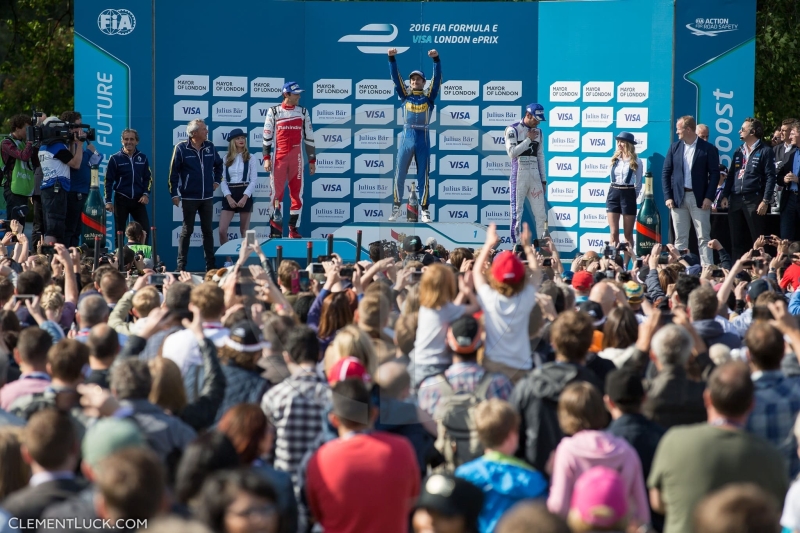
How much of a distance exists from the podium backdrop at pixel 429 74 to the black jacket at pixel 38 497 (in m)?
11.3

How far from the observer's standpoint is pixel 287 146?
14.2 m

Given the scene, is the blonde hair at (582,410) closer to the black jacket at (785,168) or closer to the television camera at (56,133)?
the black jacket at (785,168)

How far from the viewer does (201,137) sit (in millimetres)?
13742

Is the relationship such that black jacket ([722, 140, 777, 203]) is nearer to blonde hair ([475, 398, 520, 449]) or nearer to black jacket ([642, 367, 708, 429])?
black jacket ([642, 367, 708, 429])

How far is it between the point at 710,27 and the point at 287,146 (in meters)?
5.45

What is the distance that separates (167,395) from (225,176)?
10272mm

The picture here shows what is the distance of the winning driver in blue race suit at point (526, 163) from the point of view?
11922mm

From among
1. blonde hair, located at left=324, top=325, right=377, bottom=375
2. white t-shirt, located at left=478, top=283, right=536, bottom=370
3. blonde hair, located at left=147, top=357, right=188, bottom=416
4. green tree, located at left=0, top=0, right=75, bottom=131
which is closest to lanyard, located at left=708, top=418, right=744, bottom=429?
white t-shirt, located at left=478, top=283, right=536, bottom=370

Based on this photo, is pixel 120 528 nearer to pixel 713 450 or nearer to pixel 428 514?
pixel 428 514

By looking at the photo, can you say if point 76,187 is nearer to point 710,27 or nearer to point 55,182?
point 55,182

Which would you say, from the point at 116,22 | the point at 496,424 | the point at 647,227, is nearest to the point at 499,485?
the point at 496,424

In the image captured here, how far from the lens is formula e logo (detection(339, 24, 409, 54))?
15625mm

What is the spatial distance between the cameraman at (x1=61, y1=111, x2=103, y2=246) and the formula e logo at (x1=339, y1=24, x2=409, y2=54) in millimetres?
3953

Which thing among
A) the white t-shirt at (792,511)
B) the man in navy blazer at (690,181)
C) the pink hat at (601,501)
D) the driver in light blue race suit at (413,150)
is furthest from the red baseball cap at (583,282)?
the man in navy blazer at (690,181)
